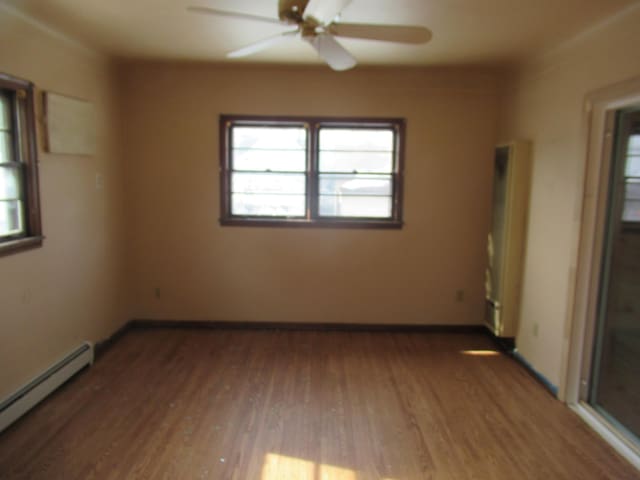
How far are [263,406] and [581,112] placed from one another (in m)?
2.94

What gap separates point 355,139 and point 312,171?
0.53 meters

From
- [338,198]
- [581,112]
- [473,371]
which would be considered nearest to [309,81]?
[338,198]

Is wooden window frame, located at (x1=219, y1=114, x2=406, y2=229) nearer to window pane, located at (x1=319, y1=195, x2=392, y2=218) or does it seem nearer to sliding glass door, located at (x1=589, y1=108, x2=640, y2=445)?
window pane, located at (x1=319, y1=195, x2=392, y2=218)

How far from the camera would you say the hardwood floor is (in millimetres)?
2396

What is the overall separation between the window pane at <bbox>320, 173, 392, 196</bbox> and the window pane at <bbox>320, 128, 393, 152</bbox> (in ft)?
0.88

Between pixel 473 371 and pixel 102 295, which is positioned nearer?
pixel 473 371

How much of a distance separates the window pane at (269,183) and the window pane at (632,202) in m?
2.64

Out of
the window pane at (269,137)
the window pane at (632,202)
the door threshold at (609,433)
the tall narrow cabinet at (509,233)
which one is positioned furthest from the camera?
the window pane at (269,137)

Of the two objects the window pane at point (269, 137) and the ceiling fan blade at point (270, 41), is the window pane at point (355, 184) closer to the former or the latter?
the window pane at point (269, 137)

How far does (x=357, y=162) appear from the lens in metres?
4.34

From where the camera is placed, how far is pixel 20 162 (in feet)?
9.52

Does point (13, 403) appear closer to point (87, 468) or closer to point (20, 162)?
point (87, 468)

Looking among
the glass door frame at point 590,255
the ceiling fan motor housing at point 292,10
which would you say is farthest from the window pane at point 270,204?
the glass door frame at point 590,255

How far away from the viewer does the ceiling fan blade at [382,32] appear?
87.1 inches
